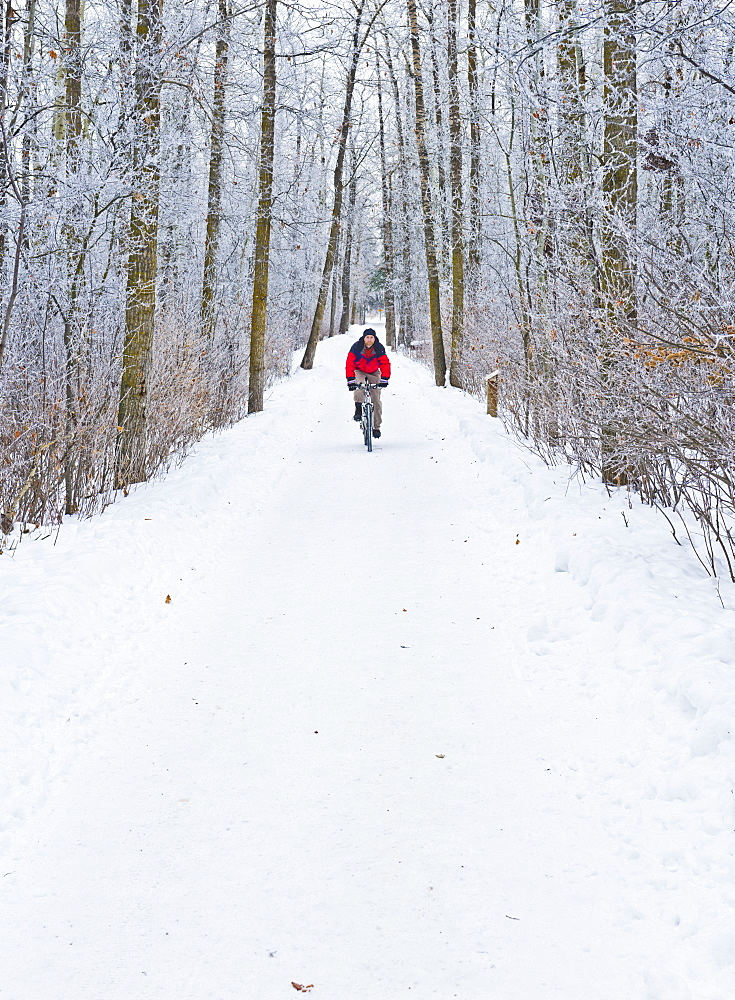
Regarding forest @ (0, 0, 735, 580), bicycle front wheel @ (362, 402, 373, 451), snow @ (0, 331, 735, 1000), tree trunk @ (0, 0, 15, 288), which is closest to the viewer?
snow @ (0, 331, 735, 1000)

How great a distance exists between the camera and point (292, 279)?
3394 cm

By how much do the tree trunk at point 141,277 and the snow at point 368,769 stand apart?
2.20 metres

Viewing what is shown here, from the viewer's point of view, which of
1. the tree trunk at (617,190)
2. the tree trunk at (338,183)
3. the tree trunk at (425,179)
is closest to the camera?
the tree trunk at (617,190)

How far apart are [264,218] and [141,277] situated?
7.53m

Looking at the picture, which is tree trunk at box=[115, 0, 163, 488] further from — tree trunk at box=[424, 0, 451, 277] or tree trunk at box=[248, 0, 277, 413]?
tree trunk at box=[424, 0, 451, 277]

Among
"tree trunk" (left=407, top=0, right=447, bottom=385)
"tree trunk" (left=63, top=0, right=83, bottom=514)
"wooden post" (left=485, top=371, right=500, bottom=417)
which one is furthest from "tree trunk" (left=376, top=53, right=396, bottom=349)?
"tree trunk" (left=63, top=0, right=83, bottom=514)

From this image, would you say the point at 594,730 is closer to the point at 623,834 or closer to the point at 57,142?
the point at 623,834

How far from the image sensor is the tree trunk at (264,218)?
14742 mm

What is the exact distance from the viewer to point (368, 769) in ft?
12.7

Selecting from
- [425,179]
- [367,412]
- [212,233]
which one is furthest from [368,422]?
[425,179]

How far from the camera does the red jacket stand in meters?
14.0

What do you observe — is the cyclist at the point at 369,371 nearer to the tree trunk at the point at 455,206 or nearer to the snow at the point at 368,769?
the tree trunk at the point at 455,206

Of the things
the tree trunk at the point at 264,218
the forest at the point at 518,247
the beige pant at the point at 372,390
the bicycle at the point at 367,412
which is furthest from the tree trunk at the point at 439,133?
the bicycle at the point at 367,412

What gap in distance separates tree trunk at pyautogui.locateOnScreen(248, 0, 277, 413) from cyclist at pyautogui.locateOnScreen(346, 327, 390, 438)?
3.14 meters
